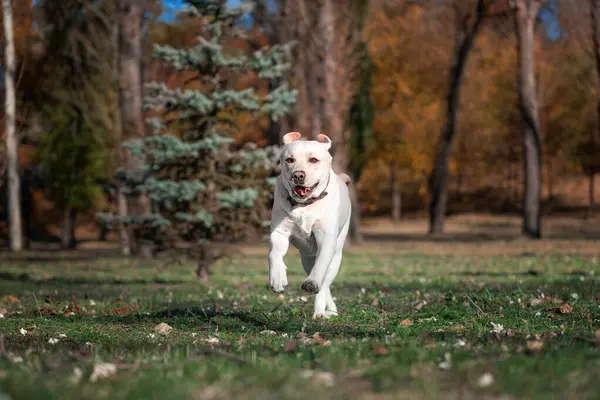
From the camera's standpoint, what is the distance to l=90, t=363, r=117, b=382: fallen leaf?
200 inches

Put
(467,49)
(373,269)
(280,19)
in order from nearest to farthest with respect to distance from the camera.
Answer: (373,269) → (280,19) → (467,49)

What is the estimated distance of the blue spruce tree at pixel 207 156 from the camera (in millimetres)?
17500

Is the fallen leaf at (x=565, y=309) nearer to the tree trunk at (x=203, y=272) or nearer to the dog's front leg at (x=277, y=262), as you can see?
the dog's front leg at (x=277, y=262)

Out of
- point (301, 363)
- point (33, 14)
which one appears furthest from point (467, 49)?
point (301, 363)

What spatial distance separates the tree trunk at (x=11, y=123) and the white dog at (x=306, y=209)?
2502 centimetres

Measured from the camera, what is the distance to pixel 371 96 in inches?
1890

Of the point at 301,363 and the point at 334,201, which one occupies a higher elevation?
the point at 334,201

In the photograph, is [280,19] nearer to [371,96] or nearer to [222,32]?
[371,96]

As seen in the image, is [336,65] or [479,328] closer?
[479,328]

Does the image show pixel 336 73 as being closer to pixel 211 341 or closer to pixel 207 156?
pixel 207 156

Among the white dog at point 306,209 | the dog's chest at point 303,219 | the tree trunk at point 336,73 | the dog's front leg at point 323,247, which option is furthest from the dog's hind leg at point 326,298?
the tree trunk at point 336,73

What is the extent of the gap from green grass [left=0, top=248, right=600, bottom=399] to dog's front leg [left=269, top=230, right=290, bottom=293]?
48cm

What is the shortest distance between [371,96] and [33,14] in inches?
757

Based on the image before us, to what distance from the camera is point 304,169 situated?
27.3ft
